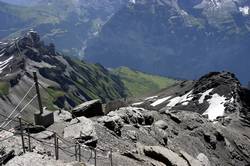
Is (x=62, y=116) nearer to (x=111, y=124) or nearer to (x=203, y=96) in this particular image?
(x=111, y=124)

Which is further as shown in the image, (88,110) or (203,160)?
(203,160)

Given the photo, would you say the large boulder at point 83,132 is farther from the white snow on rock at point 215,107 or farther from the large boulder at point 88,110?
the white snow on rock at point 215,107

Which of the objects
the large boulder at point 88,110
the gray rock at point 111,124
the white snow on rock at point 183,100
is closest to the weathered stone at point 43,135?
the gray rock at point 111,124

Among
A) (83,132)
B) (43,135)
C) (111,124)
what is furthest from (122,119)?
(43,135)

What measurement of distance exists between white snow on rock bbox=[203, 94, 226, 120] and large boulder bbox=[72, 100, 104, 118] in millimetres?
78506

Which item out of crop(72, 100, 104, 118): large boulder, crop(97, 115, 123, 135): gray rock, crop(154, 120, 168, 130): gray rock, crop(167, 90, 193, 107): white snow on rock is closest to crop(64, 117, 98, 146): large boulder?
crop(97, 115, 123, 135): gray rock

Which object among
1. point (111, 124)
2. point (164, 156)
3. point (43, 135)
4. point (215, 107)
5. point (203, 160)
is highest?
point (43, 135)

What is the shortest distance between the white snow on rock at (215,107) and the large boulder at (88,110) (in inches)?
3091

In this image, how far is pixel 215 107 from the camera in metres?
142

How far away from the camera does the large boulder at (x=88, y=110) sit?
5097cm

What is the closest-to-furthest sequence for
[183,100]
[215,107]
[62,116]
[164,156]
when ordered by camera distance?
[164,156], [62,116], [215,107], [183,100]

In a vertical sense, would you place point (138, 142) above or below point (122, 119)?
below

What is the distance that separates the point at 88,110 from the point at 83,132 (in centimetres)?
1210

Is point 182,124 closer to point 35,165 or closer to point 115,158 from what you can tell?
point 115,158
